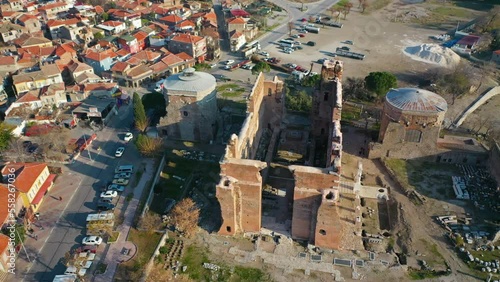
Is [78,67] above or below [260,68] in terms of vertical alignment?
above

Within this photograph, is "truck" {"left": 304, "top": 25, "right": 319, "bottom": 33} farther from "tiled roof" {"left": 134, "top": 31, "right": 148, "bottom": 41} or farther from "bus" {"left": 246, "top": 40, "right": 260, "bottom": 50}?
"tiled roof" {"left": 134, "top": 31, "right": 148, "bottom": 41}

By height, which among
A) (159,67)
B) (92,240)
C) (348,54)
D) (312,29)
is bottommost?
(312,29)

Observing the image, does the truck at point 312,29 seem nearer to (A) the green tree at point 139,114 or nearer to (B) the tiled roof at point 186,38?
(B) the tiled roof at point 186,38

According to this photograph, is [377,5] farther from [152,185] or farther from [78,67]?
[152,185]

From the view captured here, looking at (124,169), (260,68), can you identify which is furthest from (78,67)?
(260,68)

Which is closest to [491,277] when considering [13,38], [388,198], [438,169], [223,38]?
[388,198]

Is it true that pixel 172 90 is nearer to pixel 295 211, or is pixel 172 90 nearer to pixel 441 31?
pixel 295 211

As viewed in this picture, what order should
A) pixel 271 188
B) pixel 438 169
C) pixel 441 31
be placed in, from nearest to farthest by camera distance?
pixel 271 188, pixel 438 169, pixel 441 31
